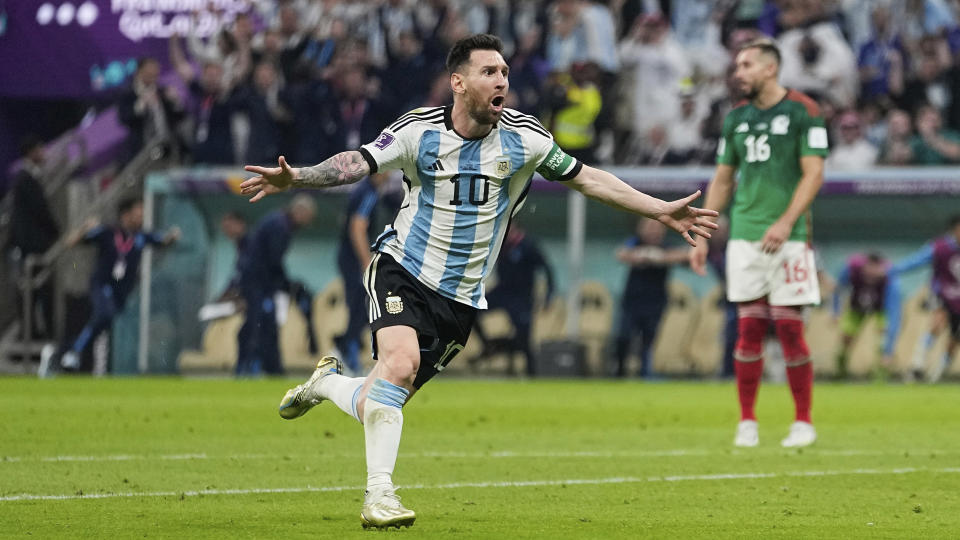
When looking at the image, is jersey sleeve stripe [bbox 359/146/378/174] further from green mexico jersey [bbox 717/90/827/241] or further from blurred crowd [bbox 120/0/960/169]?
blurred crowd [bbox 120/0/960/169]

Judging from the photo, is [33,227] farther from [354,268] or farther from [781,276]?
[781,276]

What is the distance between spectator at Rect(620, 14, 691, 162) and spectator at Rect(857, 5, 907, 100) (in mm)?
2261

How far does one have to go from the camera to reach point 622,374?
21.0 metres

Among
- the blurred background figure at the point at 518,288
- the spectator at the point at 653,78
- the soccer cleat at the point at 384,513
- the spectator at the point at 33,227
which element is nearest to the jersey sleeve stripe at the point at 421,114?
the soccer cleat at the point at 384,513

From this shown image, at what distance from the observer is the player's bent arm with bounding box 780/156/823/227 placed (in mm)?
9930

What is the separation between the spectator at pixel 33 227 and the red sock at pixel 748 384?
1383cm

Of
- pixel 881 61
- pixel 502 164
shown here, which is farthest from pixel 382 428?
pixel 881 61

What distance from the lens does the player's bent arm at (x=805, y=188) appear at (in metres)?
9.93

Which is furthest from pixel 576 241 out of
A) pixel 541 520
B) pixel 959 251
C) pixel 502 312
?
pixel 541 520

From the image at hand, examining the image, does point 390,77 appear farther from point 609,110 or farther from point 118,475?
point 118,475

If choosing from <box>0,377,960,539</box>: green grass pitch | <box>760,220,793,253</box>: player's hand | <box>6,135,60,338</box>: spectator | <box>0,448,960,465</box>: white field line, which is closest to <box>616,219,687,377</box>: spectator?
<box>0,377,960,539</box>: green grass pitch

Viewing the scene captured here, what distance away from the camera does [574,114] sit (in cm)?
2059

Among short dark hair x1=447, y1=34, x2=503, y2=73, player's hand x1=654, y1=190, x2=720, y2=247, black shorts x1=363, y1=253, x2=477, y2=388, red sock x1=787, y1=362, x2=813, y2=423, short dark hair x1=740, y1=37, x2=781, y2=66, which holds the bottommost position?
red sock x1=787, y1=362, x2=813, y2=423

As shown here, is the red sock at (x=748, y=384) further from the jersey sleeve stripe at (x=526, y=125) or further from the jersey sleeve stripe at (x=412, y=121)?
the jersey sleeve stripe at (x=412, y=121)
